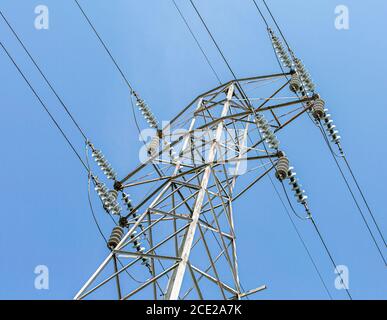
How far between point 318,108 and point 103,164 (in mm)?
6318

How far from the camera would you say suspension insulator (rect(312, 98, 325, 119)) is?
1702 cm

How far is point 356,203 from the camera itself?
17.5 m

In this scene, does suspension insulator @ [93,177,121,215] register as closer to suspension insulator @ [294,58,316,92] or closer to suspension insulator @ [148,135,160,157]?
suspension insulator @ [148,135,160,157]

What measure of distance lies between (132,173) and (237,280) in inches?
211

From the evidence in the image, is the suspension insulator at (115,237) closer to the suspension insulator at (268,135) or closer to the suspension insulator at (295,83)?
the suspension insulator at (268,135)

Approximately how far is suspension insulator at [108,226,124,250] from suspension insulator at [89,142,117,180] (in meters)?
3.09

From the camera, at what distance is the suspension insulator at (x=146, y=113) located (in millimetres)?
18125

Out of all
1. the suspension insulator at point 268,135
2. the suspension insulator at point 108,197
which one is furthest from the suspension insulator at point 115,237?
the suspension insulator at point 268,135

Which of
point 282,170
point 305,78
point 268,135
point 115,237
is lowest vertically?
point 115,237

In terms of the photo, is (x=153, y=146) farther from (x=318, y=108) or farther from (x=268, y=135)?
(x=318, y=108)

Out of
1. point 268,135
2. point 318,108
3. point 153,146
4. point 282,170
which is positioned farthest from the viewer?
point 153,146

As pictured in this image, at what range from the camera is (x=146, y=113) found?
1828 centimetres

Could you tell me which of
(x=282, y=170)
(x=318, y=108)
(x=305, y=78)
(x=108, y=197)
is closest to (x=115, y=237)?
(x=108, y=197)
